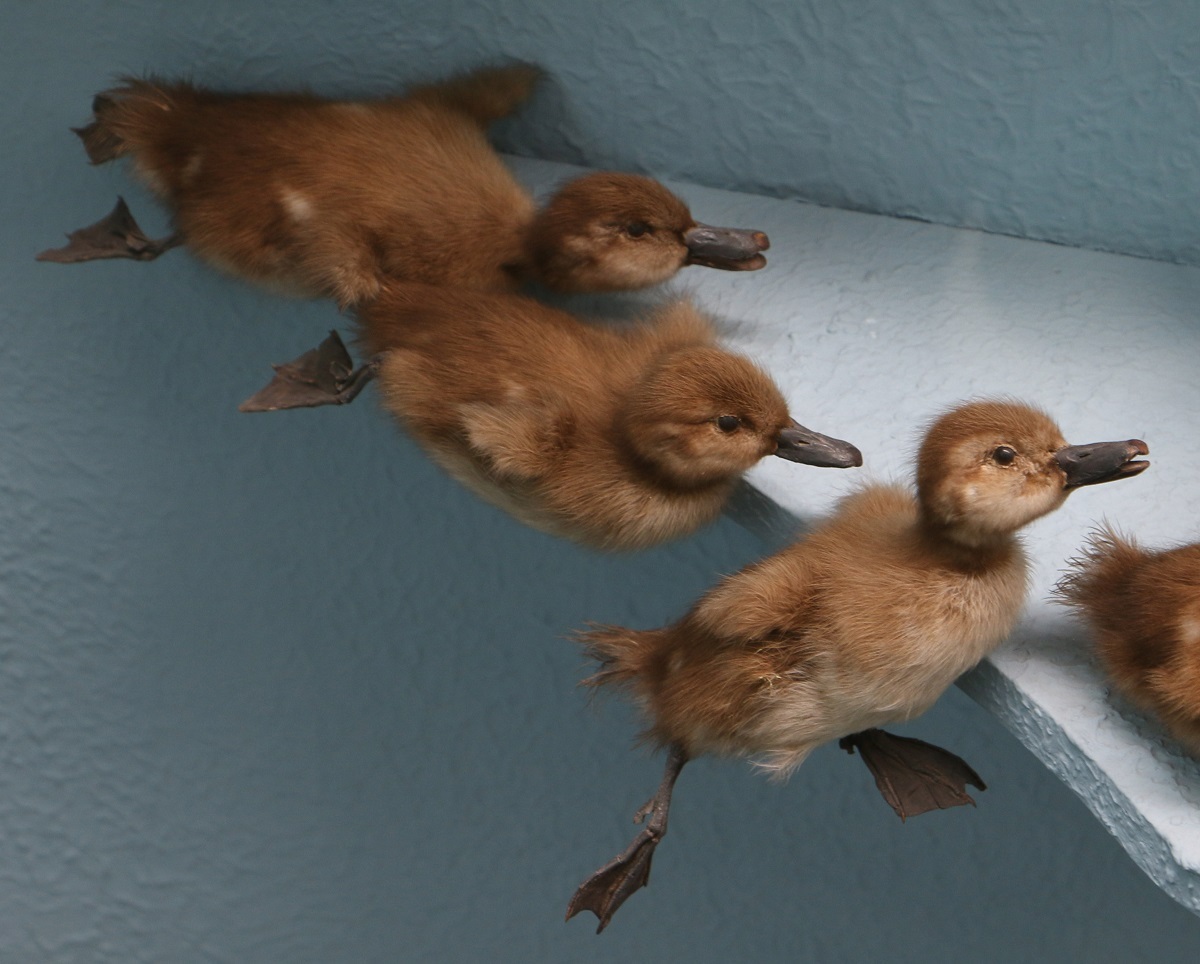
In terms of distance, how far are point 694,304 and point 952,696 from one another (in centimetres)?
40

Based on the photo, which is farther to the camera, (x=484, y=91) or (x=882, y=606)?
(x=484, y=91)

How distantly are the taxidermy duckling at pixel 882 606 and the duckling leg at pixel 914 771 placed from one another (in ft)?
0.36

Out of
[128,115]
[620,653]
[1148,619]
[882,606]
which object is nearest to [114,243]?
[128,115]

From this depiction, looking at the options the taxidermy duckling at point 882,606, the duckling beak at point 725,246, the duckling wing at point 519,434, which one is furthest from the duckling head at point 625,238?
the taxidermy duckling at point 882,606

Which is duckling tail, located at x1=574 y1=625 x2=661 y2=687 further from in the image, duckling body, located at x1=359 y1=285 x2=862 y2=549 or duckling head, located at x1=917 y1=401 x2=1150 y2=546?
duckling head, located at x1=917 y1=401 x2=1150 y2=546

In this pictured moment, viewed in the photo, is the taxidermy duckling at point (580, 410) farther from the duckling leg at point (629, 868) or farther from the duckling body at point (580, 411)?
the duckling leg at point (629, 868)

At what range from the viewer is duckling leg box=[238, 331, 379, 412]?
42.8 inches

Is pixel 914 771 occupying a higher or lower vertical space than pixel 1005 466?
lower

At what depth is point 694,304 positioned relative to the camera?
3.71 feet

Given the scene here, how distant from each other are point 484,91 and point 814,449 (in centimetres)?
46

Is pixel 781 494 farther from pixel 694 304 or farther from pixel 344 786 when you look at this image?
pixel 344 786

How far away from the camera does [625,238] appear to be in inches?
41.3

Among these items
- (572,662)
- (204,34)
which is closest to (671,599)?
(572,662)

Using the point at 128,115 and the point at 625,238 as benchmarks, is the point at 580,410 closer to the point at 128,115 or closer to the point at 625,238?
the point at 625,238
